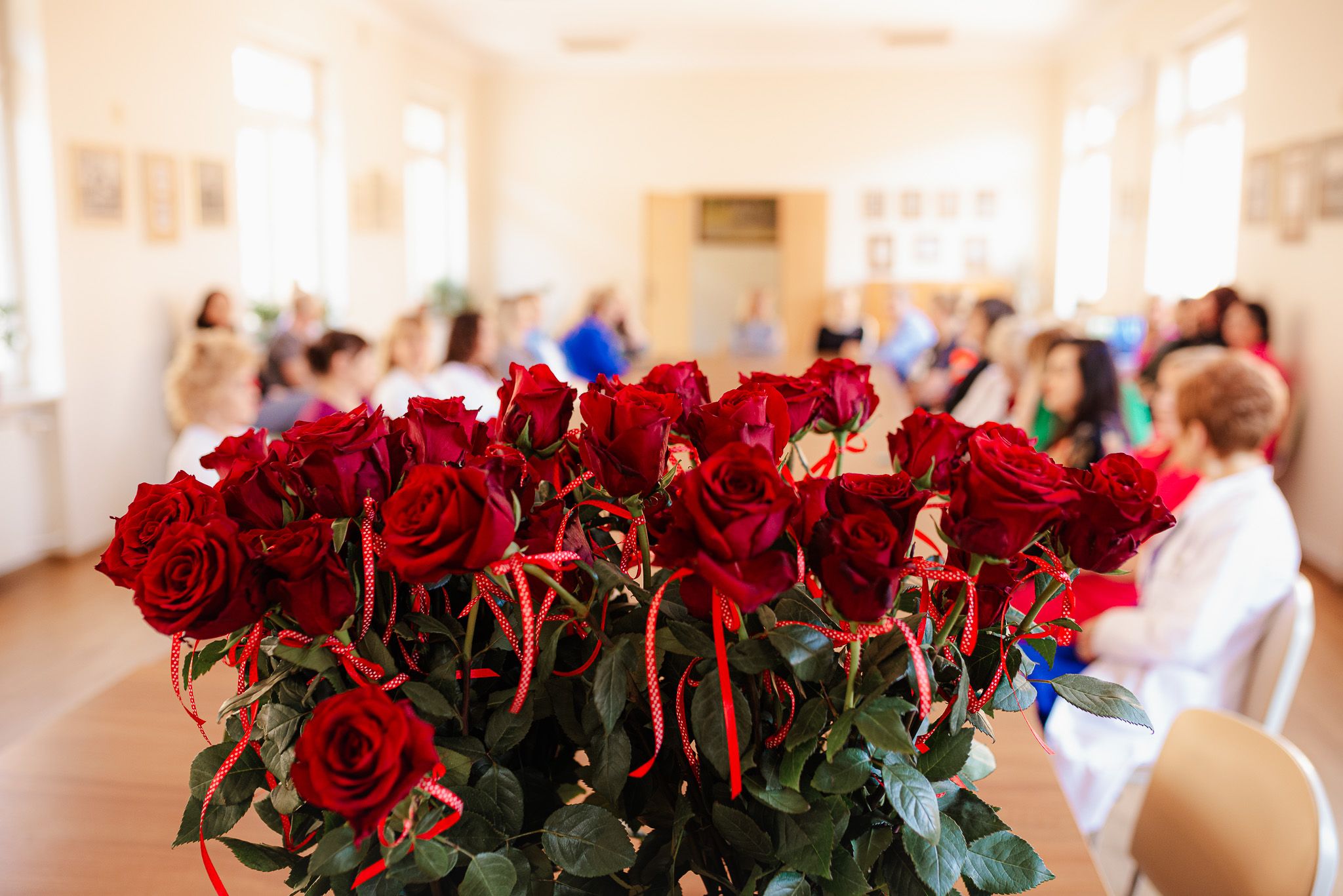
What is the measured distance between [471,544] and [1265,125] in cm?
778

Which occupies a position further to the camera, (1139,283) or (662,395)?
(1139,283)

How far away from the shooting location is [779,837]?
72 cm

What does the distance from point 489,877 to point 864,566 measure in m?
0.31

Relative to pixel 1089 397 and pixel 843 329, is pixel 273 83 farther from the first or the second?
pixel 1089 397

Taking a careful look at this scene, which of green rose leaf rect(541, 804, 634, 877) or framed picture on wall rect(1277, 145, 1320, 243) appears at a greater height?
framed picture on wall rect(1277, 145, 1320, 243)

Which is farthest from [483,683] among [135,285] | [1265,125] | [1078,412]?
[1265,125]

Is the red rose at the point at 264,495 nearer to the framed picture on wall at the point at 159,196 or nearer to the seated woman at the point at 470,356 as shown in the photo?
the seated woman at the point at 470,356

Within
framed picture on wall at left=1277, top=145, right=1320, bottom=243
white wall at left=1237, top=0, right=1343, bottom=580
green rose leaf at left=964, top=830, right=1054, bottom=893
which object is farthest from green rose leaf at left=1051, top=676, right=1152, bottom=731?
framed picture on wall at left=1277, top=145, right=1320, bottom=243

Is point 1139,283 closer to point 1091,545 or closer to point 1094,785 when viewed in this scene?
point 1094,785

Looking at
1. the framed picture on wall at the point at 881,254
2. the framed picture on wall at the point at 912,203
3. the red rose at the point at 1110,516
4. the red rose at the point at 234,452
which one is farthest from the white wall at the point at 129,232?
the framed picture on wall at the point at 912,203

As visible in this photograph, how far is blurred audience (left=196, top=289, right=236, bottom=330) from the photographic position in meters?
7.07

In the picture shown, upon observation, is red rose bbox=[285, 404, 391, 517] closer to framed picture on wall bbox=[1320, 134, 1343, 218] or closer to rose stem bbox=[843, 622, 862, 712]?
rose stem bbox=[843, 622, 862, 712]

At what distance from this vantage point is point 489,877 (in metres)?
0.68

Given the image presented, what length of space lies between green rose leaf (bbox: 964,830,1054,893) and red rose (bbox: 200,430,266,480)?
1.96 feet
